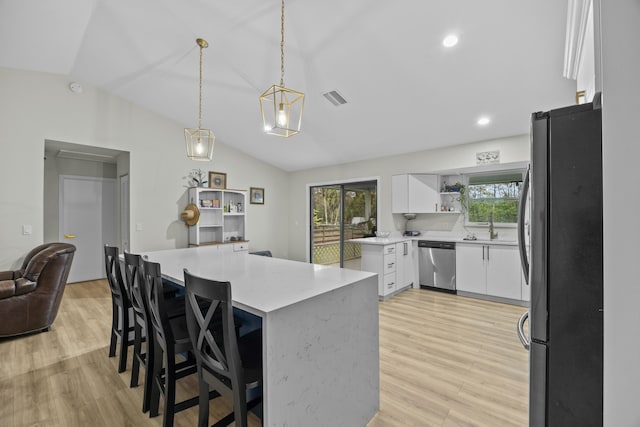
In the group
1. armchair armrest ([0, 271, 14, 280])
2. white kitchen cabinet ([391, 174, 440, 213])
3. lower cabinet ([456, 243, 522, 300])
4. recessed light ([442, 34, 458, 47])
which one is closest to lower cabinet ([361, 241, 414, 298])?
white kitchen cabinet ([391, 174, 440, 213])

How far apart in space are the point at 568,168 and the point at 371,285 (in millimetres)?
1139

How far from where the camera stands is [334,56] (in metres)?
3.28

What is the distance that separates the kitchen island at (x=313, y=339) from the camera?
1287 millimetres

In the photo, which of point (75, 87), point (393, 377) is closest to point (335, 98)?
point (393, 377)

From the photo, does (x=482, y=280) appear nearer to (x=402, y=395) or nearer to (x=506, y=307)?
(x=506, y=307)

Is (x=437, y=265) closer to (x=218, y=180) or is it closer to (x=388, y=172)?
(x=388, y=172)

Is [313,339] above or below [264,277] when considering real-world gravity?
below

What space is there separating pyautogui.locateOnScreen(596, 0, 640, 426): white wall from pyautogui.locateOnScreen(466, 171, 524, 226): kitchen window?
4525 millimetres

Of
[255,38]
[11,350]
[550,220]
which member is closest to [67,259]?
[11,350]

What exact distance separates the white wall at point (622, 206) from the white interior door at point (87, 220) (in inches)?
276

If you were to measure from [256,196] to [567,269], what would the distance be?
20.3 ft

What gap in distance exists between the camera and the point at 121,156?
5430 mm

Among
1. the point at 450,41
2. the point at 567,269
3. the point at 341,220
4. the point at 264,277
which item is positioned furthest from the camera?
the point at 341,220

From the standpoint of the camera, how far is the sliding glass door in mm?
6053
